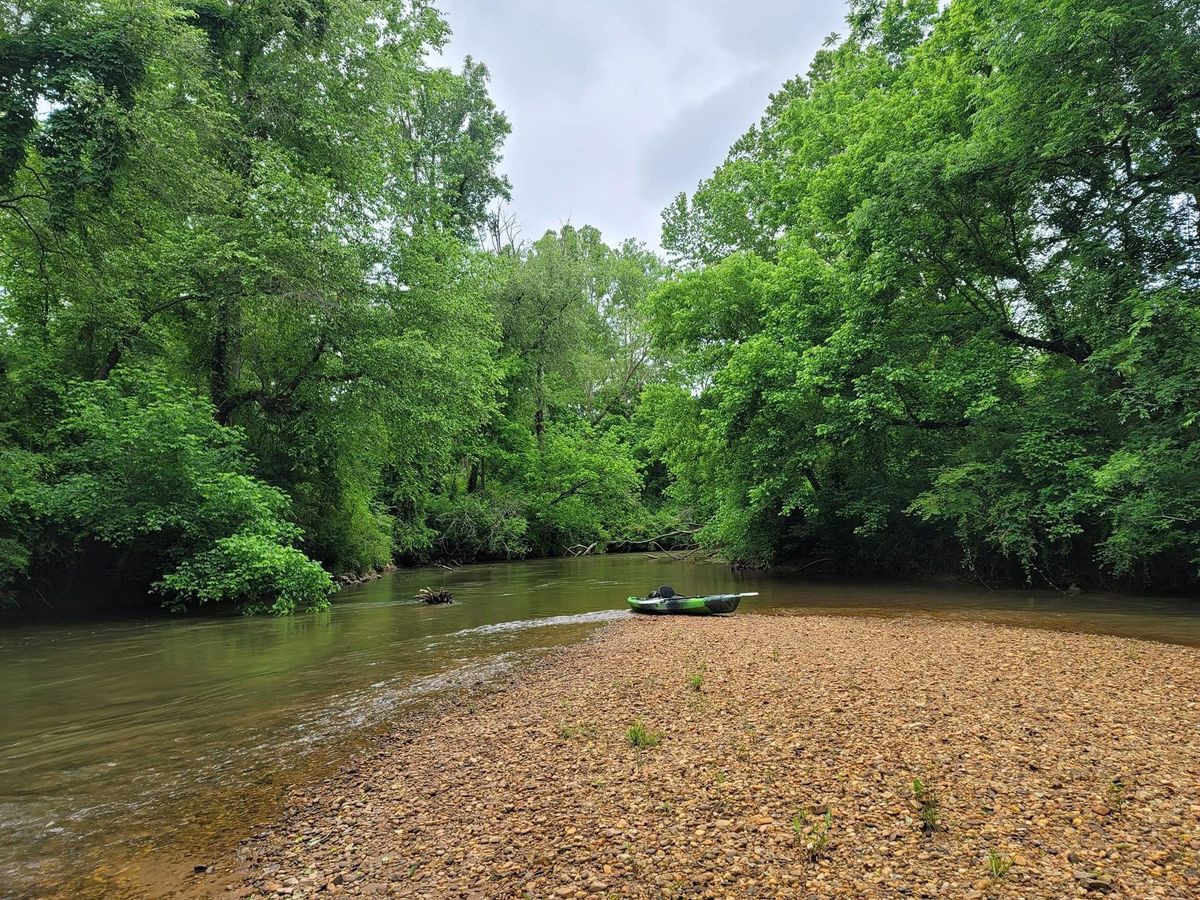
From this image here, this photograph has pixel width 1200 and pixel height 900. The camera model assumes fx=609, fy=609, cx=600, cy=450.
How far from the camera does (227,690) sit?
799cm

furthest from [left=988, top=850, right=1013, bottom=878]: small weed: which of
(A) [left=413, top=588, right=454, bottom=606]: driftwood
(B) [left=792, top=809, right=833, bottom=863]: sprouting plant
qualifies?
(A) [left=413, top=588, right=454, bottom=606]: driftwood

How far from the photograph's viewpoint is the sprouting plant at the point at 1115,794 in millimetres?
3576

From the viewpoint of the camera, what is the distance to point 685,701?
20.4 ft

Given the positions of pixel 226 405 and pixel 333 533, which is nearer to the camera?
pixel 226 405

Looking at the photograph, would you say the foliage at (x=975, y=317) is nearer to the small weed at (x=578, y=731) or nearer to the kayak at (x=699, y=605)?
the kayak at (x=699, y=605)

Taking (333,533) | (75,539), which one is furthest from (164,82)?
(333,533)

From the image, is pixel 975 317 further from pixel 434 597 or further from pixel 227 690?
pixel 227 690

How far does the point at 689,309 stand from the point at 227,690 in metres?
17.3

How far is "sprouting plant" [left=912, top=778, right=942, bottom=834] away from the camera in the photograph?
346 centimetres

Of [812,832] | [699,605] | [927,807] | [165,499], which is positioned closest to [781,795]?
[812,832]

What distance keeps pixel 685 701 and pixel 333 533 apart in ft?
60.5

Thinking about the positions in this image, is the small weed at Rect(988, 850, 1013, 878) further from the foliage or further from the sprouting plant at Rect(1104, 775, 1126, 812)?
the foliage

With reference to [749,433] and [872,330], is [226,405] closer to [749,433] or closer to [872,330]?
[749,433]

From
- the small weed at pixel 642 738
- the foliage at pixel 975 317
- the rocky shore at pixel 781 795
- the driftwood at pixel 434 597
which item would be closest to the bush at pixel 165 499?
the driftwood at pixel 434 597
